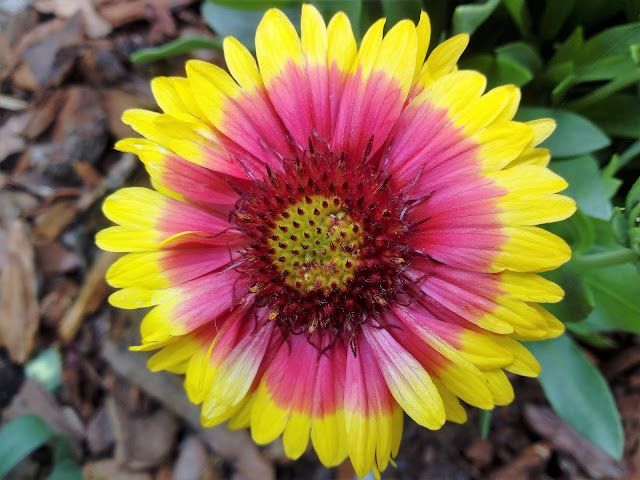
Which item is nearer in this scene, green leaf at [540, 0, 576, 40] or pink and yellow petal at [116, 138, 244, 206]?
pink and yellow petal at [116, 138, 244, 206]

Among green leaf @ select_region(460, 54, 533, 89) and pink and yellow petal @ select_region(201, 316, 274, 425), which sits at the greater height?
green leaf @ select_region(460, 54, 533, 89)

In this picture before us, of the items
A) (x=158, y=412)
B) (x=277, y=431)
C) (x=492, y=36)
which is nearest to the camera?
(x=277, y=431)

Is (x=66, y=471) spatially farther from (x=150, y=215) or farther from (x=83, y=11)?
(x=83, y=11)

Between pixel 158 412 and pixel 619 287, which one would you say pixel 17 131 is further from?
pixel 619 287

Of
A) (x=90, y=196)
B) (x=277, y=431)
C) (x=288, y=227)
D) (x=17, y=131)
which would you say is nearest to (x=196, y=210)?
(x=288, y=227)

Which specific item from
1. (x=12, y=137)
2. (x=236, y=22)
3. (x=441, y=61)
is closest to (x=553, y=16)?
(x=441, y=61)

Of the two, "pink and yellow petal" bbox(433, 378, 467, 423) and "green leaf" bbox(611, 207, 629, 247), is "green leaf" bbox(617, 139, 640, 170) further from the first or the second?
"pink and yellow petal" bbox(433, 378, 467, 423)

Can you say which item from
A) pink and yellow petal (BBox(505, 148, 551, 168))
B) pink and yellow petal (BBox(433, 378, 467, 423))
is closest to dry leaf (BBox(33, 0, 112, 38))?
pink and yellow petal (BBox(505, 148, 551, 168))
